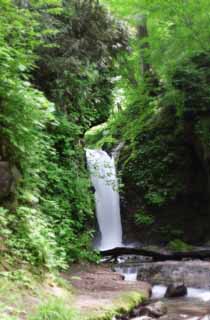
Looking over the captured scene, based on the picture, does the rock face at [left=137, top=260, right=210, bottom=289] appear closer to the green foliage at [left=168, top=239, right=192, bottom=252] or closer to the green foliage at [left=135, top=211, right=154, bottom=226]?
the green foliage at [left=168, top=239, right=192, bottom=252]

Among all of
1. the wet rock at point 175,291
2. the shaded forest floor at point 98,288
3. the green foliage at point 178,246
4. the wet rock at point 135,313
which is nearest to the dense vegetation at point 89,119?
the shaded forest floor at point 98,288

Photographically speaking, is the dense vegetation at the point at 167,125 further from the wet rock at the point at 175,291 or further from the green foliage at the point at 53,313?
the green foliage at the point at 53,313

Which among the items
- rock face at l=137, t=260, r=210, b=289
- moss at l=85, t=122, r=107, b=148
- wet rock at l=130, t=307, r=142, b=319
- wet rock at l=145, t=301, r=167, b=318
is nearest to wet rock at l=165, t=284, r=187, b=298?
rock face at l=137, t=260, r=210, b=289

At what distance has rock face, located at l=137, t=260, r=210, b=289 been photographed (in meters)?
8.09

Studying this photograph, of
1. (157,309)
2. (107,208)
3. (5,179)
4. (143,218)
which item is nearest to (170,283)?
(157,309)

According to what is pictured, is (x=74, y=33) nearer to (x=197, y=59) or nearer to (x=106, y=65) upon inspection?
(x=106, y=65)

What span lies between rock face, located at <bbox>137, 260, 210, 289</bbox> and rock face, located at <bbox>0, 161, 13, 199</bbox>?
380 centimetres

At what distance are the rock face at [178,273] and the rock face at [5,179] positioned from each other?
12.5ft

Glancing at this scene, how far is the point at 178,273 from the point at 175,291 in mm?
1217

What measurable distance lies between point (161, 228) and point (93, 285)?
6.40 m

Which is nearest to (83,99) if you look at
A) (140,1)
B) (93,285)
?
(140,1)

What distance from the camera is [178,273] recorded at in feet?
27.9

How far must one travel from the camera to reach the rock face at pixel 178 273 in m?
8.09

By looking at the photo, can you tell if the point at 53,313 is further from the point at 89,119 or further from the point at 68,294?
the point at 89,119
